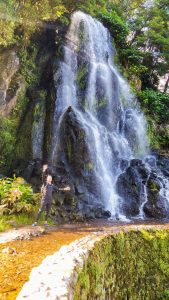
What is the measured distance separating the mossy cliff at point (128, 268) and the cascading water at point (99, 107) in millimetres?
4108

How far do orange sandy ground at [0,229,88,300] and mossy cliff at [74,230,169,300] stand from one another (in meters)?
0.82

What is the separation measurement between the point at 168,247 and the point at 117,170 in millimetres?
5952

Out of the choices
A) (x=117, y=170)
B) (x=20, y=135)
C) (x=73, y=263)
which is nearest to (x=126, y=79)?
(x=117, y=170)

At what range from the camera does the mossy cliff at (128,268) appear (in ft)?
18.0

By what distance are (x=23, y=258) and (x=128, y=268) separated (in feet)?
10.2

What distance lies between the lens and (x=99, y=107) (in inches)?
639

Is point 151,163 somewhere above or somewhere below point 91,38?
below

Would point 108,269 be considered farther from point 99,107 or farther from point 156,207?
point 99,107

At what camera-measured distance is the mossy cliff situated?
549 cm

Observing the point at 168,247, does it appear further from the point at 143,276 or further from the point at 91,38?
the point at 91,38

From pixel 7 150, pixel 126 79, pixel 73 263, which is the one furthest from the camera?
pixel 126 79

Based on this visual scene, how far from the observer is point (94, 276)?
545 cm

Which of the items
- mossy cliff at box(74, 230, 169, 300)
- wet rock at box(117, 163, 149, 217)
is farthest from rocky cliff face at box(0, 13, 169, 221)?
mossy cliff at box(74, 230, 169, 300)

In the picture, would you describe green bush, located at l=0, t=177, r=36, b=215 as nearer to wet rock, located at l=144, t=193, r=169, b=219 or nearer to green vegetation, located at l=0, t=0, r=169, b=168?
green vegetation, located at l=0, t=0, r=169, b=168
